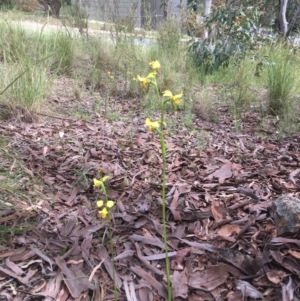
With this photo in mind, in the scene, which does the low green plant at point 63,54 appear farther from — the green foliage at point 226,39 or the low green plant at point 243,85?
the low green plant at point 243,85

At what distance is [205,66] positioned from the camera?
418 centimetres

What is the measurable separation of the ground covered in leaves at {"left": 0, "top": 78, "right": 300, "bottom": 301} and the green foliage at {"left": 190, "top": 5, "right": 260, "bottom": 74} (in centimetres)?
208

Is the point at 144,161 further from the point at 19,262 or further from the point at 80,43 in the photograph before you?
the point at 80,43

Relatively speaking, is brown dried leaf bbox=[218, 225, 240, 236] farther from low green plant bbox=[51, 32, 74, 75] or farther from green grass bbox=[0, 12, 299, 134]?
low green plant bbox=[51, 32, 74, 75]

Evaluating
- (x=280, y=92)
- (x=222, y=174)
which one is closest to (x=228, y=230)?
(x=222, y=174)

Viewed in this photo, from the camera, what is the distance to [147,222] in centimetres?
141

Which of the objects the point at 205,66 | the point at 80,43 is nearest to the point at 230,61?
the point at 205,66

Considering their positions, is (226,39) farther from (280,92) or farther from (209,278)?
(209,278)

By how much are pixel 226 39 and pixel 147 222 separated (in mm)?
3469

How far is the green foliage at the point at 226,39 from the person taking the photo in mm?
4098

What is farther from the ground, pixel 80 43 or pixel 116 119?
pixel 80 43

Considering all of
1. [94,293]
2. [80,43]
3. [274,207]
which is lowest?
[94,293]

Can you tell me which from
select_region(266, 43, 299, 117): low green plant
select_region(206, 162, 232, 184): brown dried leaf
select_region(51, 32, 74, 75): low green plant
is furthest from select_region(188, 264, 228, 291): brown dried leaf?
select_region(51, 32, 74, 75): low green plant

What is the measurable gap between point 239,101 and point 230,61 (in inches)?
45.7
